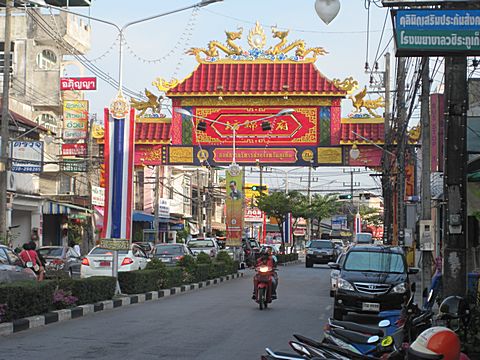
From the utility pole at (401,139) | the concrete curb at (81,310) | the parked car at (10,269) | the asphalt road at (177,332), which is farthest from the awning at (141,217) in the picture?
the parked car at (10,269)

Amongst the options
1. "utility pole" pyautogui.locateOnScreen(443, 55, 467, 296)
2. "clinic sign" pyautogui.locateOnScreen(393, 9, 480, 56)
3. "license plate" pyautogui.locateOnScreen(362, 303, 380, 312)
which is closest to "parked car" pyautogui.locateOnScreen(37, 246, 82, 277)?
"license plate" pyautogui.locateOnScreen(362, 303, 380, 312)

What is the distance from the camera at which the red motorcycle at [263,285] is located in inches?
709

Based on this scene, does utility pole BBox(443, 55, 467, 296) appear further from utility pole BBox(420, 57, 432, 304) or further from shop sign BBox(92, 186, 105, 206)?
shop sign BBox(92, 186, 105, 206)

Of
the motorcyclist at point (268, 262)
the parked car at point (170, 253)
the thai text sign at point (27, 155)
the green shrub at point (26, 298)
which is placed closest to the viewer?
the green shrub at point (26, 298)

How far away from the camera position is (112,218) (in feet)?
66.7

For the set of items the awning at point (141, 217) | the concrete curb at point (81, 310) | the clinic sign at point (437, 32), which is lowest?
the concrete curb at point (81, 310)

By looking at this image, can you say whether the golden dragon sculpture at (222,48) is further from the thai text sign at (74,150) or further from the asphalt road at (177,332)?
the asphalt road at (177,332)

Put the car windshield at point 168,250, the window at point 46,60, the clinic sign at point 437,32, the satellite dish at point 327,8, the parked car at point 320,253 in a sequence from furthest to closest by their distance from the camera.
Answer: the window at point 46,60, the parked car at point 320,253, the car windshield at point 168,250, the satellite dish at point 327,8, the clinic sign at point 437,32

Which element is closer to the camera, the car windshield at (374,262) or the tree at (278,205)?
the car windshield at (374,262)

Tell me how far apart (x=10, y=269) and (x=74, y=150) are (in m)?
23.3

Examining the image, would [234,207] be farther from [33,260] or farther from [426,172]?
[33,260]

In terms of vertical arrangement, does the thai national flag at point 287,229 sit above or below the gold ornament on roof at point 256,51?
below

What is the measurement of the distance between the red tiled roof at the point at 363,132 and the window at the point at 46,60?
1950cm

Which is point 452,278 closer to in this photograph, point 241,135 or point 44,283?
point 44,283
